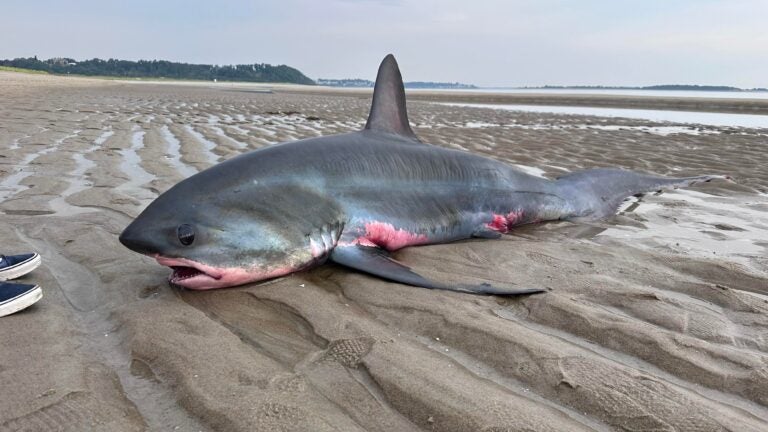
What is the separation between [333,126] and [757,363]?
12445 millimetres

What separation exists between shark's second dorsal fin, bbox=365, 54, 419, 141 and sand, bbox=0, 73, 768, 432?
1.18 metres

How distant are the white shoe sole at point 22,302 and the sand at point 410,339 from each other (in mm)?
55

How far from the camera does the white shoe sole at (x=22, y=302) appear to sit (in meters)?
2.67

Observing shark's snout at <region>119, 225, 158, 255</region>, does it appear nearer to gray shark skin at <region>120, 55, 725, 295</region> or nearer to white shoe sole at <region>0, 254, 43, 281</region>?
gray shark skin at <region>120, 55, 725, 295</region>

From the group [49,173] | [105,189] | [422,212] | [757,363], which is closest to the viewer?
[757,363]

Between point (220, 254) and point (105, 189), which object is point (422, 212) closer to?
point (220, 254)

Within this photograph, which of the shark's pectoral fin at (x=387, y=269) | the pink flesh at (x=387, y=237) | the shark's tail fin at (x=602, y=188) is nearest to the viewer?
the shark's pectoral fin at (x=387, y=269)

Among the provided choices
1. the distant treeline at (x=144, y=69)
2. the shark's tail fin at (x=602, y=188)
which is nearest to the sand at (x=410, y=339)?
the shark's tail fin at (x=602, y=188)

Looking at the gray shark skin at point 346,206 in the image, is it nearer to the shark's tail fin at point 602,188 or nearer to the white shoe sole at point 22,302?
the shark's tail fin at point 602,188

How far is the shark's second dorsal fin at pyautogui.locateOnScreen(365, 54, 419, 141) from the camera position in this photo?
479 centimetres

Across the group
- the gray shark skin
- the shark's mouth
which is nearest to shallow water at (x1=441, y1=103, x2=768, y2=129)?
the gray shark skin

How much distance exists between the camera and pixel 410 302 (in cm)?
300

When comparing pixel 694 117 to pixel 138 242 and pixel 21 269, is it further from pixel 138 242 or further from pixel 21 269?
pixel 21 269

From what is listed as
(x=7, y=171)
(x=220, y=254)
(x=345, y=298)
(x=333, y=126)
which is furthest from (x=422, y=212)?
(x=333, y=126)
